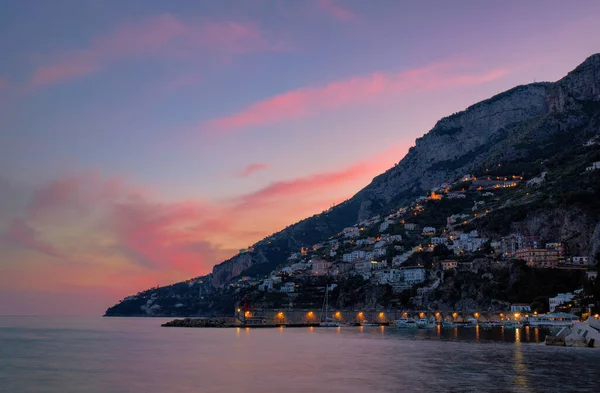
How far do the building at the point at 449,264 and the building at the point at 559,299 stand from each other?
3512 centimetres

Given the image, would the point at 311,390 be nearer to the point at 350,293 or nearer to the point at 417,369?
the point at 417,369

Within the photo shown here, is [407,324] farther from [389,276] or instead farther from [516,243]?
[389,276]

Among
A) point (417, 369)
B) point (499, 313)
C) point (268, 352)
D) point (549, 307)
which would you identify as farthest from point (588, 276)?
point (417, 369)

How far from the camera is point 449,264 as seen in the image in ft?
534

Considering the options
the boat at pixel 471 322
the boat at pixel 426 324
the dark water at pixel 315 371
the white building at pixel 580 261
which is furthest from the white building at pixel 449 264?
the dark water at pixel 315 371

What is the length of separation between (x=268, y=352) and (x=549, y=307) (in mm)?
83712

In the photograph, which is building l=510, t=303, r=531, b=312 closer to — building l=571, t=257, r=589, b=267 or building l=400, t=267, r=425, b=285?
building l=571, t=257, r=589, b=267

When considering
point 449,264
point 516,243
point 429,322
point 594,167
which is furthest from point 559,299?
point 594,167

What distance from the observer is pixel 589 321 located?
67500 millimetres

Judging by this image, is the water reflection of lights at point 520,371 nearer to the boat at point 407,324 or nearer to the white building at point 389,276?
the boat at point 407,324

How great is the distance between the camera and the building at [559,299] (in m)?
123

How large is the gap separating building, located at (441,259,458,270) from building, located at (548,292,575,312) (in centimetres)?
3512

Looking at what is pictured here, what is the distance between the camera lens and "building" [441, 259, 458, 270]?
522 feet

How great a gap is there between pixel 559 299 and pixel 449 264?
136ft
